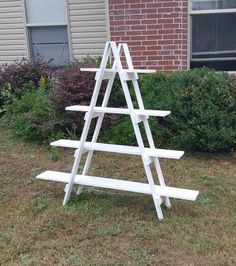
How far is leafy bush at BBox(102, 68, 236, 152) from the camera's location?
5012 millimetres

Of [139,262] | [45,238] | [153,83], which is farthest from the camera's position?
[153,83]

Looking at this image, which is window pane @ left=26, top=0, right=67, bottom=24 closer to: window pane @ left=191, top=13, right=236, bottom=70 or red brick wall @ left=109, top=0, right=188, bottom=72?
red brick wall @ left=109, top=0, right=188, bottom=72

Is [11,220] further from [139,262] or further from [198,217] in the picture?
[198,217]

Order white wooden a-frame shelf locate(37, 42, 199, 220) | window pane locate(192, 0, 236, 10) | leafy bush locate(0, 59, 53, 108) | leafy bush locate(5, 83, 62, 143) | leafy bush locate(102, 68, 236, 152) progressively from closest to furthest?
1. white wooden a-frame shelf locate(37, 42, 199, 220)
2. leafy bush locate(102, 68, 236, 152)
3. leafy bush locate(5, 83, 62, 143)
4. window pane locate(192, 0, 236, 10)
5. leafy bush locate(0, 59, 53, 108)

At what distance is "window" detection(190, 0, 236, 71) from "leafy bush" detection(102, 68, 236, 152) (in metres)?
0.90

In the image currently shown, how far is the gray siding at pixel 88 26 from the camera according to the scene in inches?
287

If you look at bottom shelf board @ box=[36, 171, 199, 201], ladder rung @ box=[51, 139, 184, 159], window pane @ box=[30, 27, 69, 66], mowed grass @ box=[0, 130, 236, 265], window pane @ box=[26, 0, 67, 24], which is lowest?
mowed grass @ box=[0, 130, 236, 265]

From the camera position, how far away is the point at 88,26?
738cm

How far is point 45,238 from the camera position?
3377mm

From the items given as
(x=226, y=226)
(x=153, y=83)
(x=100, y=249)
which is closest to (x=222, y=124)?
(x=153, y=83)

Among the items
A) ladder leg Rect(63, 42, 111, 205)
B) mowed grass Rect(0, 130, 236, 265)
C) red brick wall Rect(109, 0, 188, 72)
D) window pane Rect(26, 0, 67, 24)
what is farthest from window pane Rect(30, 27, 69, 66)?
ladder leg Rect(63, 42, 111, 205)

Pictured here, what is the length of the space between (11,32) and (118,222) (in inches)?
214

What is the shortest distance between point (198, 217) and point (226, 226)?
0.27m

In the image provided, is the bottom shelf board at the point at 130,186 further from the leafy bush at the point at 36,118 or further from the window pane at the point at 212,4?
the window pane at the point at 212,4
